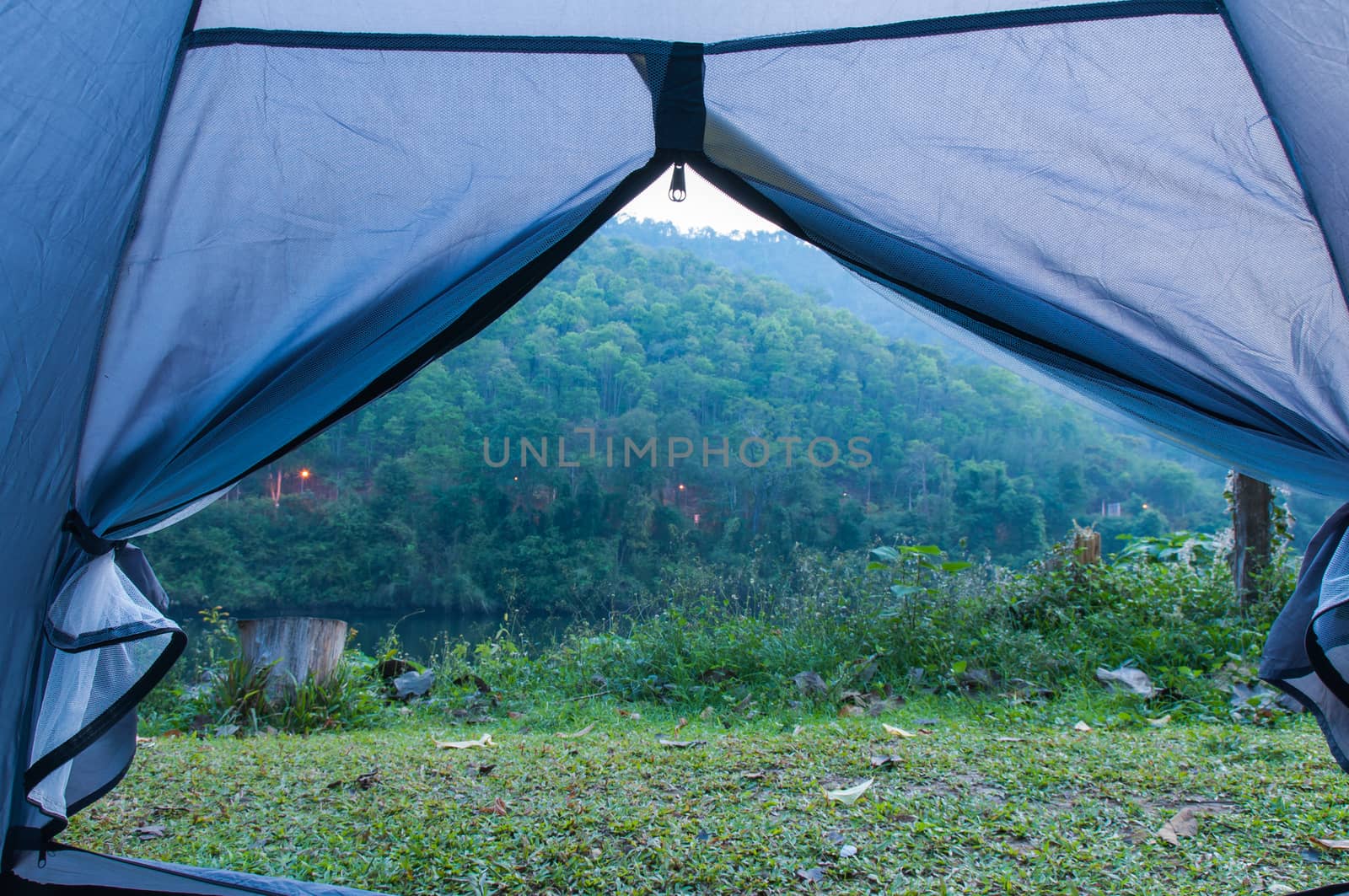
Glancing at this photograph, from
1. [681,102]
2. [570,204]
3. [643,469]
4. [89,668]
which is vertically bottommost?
[643,469]

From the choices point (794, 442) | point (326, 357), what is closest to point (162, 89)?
point (326, 357)

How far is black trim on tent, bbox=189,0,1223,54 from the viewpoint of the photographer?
1.59 metres

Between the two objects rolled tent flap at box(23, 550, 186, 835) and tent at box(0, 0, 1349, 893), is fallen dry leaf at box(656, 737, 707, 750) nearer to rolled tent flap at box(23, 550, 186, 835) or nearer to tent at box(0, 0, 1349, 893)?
tent at box(0, 0, 1349, 893)

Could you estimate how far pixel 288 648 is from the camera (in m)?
3.41

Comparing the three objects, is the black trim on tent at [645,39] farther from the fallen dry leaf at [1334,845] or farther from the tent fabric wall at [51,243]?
the fallen dry leaf at [1334,845]

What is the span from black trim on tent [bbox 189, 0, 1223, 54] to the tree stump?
2.41 metres

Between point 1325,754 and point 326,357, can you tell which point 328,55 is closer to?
point 326,357

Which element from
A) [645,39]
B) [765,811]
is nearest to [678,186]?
[645,39]

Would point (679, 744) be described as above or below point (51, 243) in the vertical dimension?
below

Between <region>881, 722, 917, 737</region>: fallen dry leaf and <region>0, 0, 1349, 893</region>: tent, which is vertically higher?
<region>0, 0, 1349, 893</region>: tent

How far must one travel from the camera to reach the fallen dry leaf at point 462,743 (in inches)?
107

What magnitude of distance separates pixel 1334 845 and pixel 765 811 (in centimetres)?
112

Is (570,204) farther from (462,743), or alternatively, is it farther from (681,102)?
(462,743)

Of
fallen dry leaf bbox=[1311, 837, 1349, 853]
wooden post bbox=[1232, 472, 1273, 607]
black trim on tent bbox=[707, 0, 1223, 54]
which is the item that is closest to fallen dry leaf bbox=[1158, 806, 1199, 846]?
fallen dry leaf bbox=[1311, 837, 1349, 853]
